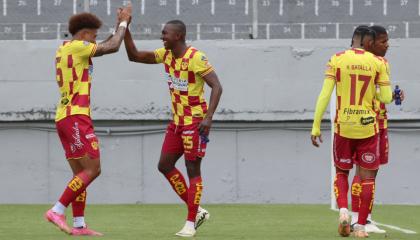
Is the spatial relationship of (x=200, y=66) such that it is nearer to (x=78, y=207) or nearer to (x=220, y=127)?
(x=78, y=207)

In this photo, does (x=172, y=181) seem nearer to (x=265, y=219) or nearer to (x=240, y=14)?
(x=265, y=219)

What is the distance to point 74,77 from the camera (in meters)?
8.38

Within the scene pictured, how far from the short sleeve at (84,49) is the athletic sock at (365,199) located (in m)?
2.60

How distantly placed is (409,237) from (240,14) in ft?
26.5

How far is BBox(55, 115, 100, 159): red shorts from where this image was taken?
8336 millimetres

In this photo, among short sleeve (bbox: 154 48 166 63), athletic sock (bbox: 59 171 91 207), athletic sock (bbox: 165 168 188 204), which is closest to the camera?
athletic sock (bbox: 59 171 91 207)

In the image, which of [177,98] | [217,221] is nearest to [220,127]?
[217,221]

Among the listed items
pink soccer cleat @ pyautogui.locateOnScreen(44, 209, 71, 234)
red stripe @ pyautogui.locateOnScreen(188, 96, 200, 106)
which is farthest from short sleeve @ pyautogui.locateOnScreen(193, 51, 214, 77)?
pink soccer cleat @ pyautogui.locateOnScreen(44, 209, 71, 234)

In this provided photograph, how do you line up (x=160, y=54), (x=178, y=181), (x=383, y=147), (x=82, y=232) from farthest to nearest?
(x=383, y=147), (x=178, y=181), (x=160, y=54), (x=82, y=232)

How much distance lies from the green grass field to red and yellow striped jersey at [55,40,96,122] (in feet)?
3.57

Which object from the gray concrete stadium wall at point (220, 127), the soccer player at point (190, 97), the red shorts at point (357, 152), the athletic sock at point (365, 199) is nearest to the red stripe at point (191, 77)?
the soccer player at point (190, 97)

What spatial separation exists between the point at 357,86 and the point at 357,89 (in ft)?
0.09

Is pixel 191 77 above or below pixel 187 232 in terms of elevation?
above

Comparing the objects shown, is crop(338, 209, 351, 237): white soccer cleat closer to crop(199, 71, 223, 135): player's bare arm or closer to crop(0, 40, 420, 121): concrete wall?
crop(199, 71, 223, 135): player's bare arm
